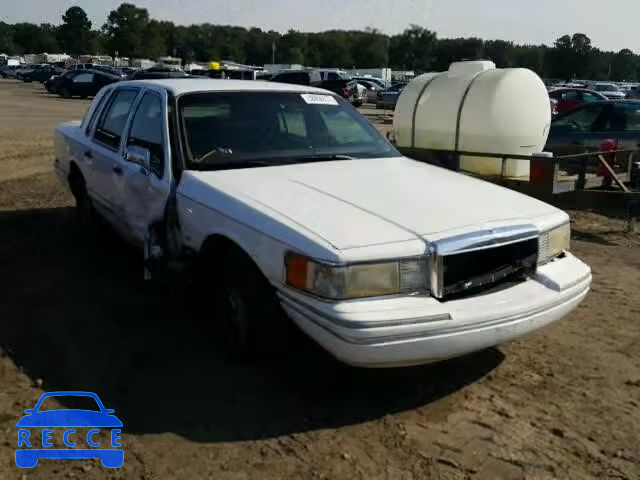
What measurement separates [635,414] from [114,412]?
2628mm

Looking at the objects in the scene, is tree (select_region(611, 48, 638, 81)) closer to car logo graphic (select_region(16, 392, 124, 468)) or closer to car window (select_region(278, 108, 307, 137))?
car window (select_region(278, 108, 307, 137))

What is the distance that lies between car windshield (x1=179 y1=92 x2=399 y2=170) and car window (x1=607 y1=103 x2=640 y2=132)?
6676 mm

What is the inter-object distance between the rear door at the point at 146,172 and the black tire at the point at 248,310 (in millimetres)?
781

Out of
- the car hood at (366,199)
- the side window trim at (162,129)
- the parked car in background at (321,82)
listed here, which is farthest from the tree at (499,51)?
the car hood at (366,199)

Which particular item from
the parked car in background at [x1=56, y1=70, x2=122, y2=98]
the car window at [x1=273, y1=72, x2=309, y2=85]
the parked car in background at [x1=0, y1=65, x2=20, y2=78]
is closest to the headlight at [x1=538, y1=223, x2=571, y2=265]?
the car window at [x1=273, y1=72, x2=309, y2=85]

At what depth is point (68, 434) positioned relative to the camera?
10.3ft

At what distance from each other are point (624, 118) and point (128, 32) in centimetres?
8577

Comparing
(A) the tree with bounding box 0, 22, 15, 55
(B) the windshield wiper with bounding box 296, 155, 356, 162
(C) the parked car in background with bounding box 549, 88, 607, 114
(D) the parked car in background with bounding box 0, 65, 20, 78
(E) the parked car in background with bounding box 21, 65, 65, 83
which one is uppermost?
(A) the tree with bounding box 0, 22, 15, 55

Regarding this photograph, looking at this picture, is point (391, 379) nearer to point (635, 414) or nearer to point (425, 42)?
point (635, 414)

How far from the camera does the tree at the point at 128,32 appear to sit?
8694 cm

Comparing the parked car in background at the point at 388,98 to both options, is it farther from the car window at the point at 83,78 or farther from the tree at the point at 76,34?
the tree at the point at 76,34

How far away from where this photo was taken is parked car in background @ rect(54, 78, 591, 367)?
3.08 m

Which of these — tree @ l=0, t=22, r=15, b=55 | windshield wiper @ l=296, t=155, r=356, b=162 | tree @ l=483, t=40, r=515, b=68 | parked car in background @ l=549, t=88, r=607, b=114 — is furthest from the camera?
tree @ l=0, t=22, r=15, b=55

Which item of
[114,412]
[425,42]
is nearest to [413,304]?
[114,412]
